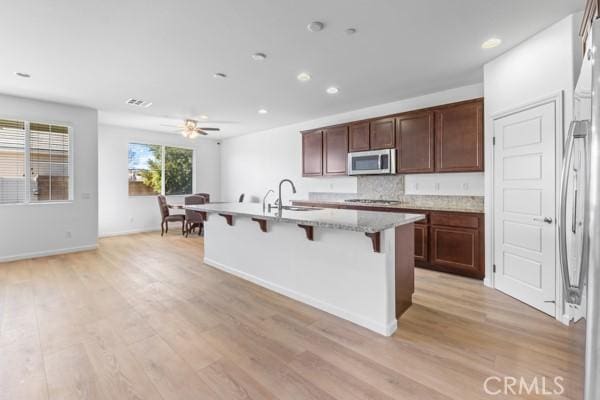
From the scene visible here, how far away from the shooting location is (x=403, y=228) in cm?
261

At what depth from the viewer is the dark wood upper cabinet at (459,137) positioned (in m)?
3.67

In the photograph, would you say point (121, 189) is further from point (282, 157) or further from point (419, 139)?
point (419, 139)

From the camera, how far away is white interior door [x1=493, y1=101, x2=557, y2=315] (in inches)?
103

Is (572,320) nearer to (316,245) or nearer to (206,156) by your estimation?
(316,245)

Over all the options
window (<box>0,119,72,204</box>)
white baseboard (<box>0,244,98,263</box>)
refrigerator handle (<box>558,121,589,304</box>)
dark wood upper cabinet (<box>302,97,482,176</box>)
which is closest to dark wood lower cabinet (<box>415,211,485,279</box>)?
dark wood upper cabinet (<box>302,97,482,176</box>)

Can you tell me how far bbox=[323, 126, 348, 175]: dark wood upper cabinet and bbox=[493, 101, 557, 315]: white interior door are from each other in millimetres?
2488

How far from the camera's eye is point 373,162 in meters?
4.75

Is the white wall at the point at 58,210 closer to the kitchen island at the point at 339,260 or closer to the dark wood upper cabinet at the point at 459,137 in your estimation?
the kitchen island at the point at 339,260

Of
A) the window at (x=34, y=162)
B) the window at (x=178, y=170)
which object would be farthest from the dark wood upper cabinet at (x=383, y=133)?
the window at (x=178, y=170)

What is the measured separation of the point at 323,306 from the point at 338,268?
433 millimetres

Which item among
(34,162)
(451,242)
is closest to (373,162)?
(451,242)

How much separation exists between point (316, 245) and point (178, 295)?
1663 mm

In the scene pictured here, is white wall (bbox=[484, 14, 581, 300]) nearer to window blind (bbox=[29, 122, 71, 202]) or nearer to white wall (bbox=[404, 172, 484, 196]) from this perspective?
white wall (bbox=[404, 172, 484, 196])

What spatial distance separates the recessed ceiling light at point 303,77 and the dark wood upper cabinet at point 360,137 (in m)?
1.50
